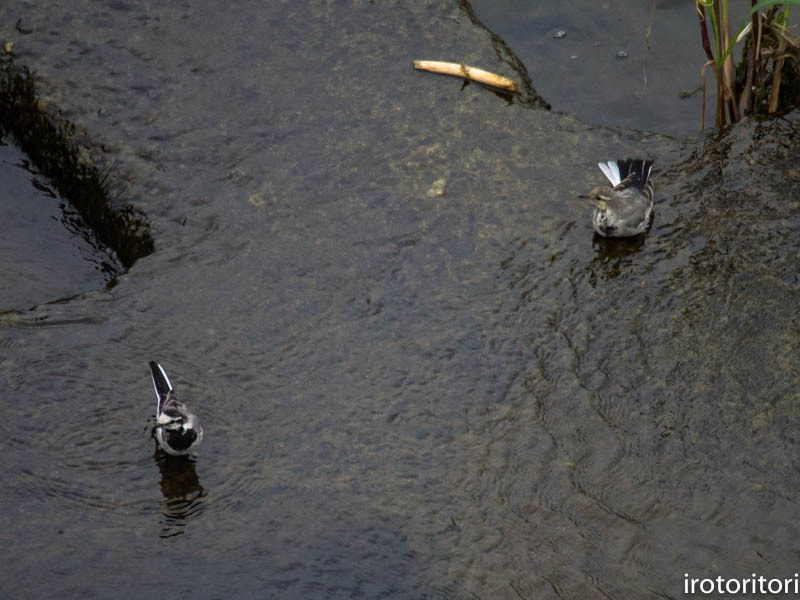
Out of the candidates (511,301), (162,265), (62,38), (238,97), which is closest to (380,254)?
(511,301)

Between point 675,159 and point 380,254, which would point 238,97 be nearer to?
point 380,254

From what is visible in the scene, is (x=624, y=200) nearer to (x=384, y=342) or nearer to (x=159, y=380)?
(x=384, y=342)

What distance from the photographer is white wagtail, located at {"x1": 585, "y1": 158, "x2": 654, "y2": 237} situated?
20.6ft

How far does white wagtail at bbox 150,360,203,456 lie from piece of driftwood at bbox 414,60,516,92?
390cm

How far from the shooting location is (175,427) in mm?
5062

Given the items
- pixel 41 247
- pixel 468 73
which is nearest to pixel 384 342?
pixel 41 247

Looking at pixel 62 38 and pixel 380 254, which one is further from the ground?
pixel 62 38

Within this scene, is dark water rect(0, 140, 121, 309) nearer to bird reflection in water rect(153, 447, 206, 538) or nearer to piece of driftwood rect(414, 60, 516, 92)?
bird reflection in water rect(153, 447, 206, 538)

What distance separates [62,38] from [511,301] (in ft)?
15.1

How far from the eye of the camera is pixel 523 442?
5.23m

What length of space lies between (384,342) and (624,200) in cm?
196

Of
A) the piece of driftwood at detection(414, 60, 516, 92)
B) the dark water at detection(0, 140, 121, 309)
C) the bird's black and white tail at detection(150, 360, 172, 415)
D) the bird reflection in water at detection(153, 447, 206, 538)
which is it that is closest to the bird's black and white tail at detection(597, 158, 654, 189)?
the piece of driftwood at detection(414, 60, 516, 92)

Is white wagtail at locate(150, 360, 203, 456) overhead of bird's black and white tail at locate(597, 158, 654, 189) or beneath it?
overhead

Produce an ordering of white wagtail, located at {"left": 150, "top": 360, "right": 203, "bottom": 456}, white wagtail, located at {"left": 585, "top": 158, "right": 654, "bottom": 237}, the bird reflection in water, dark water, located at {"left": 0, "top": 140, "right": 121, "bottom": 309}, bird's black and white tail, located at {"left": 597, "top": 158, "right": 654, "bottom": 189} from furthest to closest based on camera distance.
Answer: bird's black and white tail, located at {"left": 597, "top": 158, "right": 654, "bottom": 189}, dark water, located at {"left": 0, "top": 140, "right": 121, "bottom": 309}, white wagtail, located at {"left": 585, "top": 158, "right": 654, "bottom": 237}, white wagtail, located at {"left": 150, "top": 360, "right": 203, "bottom": 456}, the bird reflection in water
